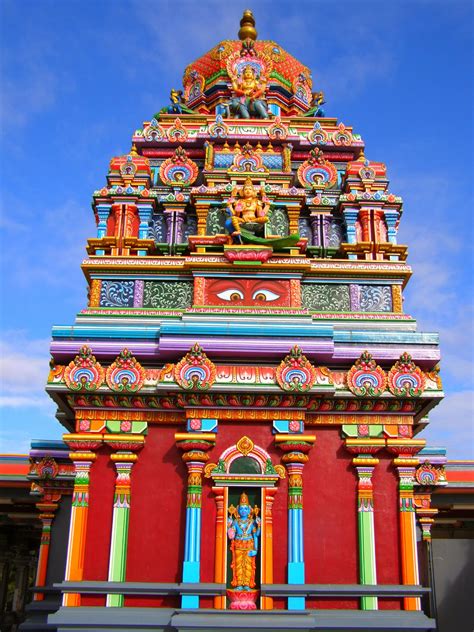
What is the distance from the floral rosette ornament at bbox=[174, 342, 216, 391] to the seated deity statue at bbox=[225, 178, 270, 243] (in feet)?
8.75

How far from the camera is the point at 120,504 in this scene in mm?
10836

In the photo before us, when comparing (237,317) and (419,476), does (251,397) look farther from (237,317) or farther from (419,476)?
(419,476)

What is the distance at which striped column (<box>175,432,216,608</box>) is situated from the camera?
33.8 feet

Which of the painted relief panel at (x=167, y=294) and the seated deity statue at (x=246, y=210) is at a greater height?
the seated deity statue at (x=246, y=210)

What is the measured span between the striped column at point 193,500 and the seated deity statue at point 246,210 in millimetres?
3856

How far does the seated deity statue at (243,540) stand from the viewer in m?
10.4

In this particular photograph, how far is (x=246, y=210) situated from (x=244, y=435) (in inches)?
173

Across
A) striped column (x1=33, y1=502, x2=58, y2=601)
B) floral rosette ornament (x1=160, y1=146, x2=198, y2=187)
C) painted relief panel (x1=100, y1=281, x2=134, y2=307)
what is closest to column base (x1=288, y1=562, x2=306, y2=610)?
painted relief panel (x1=100, y1=281, x2=134, y2=307)

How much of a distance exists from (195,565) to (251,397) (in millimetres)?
2686

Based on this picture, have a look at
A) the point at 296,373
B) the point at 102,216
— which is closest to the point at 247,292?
the point at 296,373

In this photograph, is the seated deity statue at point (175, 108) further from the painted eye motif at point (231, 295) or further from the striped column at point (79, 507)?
the striped column at point (79, 507)

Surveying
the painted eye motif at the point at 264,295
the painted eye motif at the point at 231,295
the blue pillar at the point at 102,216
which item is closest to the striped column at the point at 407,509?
the painted eye motif at the point at 264,295

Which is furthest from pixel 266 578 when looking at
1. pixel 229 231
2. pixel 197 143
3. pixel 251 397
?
pixel 197 143

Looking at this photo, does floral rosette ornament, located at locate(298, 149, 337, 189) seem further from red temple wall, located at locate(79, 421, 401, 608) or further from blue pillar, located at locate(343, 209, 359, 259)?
red temple wall, located at locate(79, 421, 401, 608)
